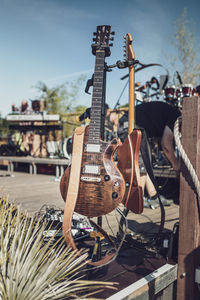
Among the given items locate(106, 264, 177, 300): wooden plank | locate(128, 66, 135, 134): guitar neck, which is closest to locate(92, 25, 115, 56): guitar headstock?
locate(128, 66, 135, 134): guitar neck

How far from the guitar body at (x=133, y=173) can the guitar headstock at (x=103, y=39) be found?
684 millimetres

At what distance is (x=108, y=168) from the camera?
1626 mm

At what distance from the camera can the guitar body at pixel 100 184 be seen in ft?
5.21

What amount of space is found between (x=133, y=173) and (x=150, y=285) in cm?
64

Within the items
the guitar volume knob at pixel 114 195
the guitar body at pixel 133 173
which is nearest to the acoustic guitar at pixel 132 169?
the guitar body at pixel 133 173

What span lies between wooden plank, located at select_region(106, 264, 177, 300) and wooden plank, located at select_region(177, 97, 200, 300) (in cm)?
7

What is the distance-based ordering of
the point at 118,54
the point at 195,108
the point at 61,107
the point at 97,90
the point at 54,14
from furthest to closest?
the point at 61,107
the point at 54,14
the point at 118,54
the point at 97,90
the point at 195,108

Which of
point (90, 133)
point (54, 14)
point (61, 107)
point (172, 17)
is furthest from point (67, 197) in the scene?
point (172, 17)

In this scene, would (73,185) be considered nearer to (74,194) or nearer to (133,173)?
(74,194)

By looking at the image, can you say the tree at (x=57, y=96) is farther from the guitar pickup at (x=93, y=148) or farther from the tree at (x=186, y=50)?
the guitar pickup at (x=93, y=148)

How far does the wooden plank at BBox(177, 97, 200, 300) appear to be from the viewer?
5.06 ft

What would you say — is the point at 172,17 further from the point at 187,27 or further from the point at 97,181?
the point at 97,181

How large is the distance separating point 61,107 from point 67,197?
13.8 meters

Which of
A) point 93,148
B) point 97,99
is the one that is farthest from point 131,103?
point 93,148
